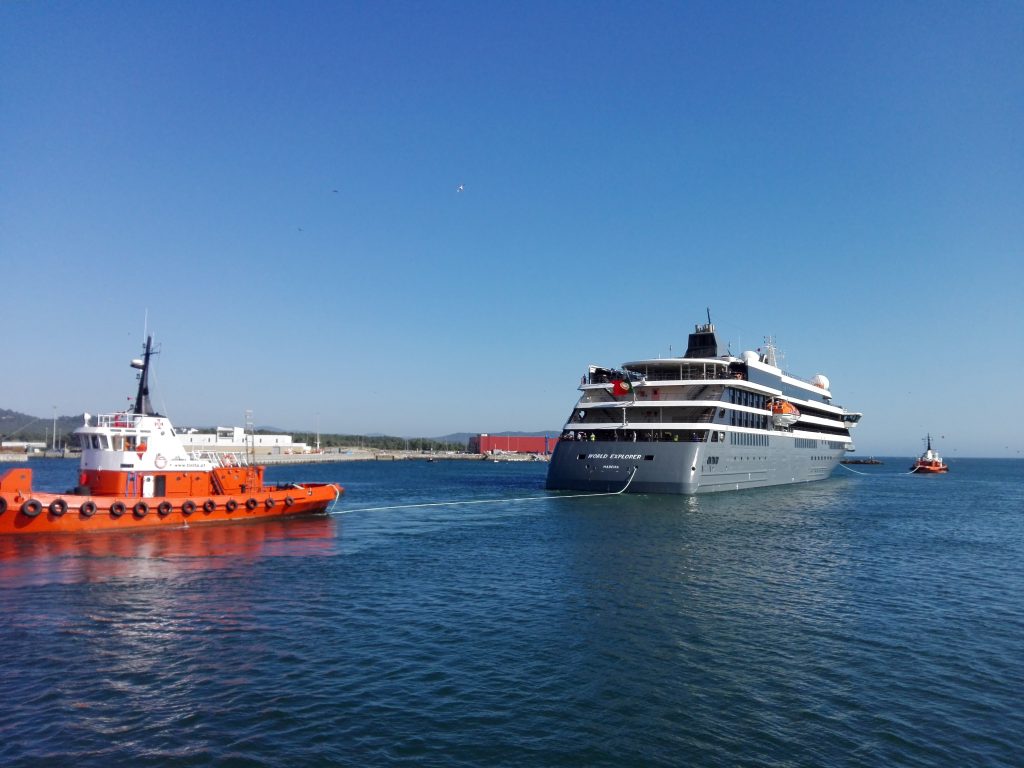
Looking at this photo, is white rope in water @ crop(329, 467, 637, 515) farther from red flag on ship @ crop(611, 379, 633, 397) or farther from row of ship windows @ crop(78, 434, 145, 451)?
row of ship windows @ crop(78, 434, 145, 451)

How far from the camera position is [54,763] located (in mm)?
10438

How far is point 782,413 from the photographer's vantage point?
210ft

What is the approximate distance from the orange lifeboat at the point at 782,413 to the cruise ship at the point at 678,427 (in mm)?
122

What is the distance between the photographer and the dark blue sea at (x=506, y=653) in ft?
37.2

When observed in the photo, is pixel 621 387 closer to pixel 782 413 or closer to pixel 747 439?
pixel 747 439

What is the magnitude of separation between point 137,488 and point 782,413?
56765mm

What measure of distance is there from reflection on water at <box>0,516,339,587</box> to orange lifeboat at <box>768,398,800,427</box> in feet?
150

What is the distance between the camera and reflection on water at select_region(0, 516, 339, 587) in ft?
77.7

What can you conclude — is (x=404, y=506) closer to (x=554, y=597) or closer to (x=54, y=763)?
(x=554, y=597)

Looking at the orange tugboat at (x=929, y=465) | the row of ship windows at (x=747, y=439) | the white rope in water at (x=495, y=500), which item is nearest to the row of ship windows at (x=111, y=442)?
the white rope in water at (x=495, y=500)

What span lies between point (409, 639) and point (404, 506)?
110ft

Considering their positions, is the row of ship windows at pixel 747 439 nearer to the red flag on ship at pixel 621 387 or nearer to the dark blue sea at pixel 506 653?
the red flag on ship at pixel 621 387

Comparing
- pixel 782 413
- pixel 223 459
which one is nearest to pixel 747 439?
pixel 782 413

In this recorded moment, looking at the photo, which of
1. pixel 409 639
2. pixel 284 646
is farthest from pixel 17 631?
pixel 409 639
